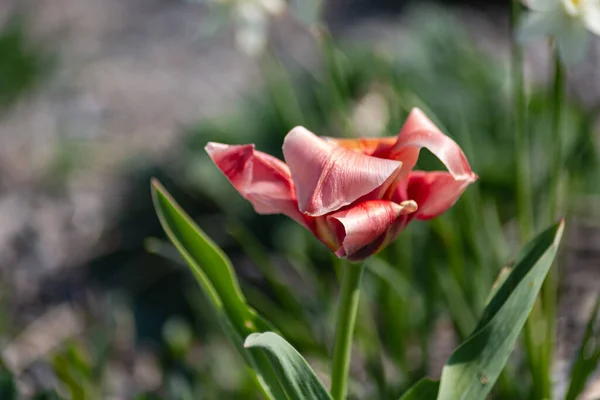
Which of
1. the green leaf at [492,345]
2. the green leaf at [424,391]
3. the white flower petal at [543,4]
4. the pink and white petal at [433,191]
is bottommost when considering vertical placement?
the green leaf at [424,391]

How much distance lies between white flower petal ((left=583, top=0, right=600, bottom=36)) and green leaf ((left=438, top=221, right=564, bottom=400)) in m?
0.32

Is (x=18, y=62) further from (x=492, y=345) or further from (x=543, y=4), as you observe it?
(x=492, y=345)

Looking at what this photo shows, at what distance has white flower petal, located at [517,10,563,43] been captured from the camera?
0.85m

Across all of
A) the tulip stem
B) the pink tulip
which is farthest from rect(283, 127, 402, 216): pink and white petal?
the tulip stem

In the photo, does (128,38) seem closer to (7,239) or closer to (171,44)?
(171,44)

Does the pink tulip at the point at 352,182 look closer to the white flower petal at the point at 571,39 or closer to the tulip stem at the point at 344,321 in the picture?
the tulip stem at the point at 344,321

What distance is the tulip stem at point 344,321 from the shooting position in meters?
0.66

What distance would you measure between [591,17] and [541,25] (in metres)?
0.05

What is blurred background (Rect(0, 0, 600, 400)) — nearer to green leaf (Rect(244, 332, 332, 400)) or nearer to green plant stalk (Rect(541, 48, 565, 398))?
green plant stalk (Rect(541, 48, 565, 398))

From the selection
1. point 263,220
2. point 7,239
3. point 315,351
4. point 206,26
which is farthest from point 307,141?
point 7,239

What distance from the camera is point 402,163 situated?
1.97ft

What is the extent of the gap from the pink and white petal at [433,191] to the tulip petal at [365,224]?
0.04m

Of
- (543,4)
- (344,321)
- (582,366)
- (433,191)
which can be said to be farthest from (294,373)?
(543,4)

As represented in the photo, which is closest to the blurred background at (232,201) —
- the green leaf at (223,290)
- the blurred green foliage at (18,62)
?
the blurred green foliage at (18,62)
